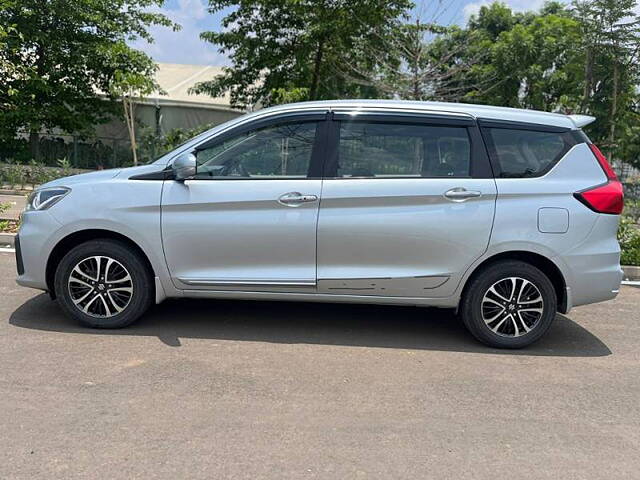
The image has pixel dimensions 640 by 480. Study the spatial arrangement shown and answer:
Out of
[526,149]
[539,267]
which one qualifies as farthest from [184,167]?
[539,267]

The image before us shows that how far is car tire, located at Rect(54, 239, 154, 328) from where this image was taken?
475 centimetres

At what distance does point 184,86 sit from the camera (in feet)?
82.9

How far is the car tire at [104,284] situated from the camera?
475 cm

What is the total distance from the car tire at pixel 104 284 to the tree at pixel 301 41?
1225cm

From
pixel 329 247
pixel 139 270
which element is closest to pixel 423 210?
pixel 329 247

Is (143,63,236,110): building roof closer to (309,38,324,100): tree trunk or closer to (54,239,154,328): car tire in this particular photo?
(309,38,324,100): tree trunk

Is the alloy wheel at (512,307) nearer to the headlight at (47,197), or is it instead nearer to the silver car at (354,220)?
the silver car at (354,220)

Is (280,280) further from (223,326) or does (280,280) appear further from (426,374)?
(426,374)

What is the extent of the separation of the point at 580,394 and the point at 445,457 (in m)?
1.45

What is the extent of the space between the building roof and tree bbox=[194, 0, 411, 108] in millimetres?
2351

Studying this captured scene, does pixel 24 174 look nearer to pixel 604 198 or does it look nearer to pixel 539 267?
pixel 539 267

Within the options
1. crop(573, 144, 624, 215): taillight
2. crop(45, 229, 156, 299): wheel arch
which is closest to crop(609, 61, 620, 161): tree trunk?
crop(573, 144, 624, 215): taillight

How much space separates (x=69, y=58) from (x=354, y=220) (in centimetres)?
1728

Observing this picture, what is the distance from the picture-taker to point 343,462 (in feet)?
10.00
